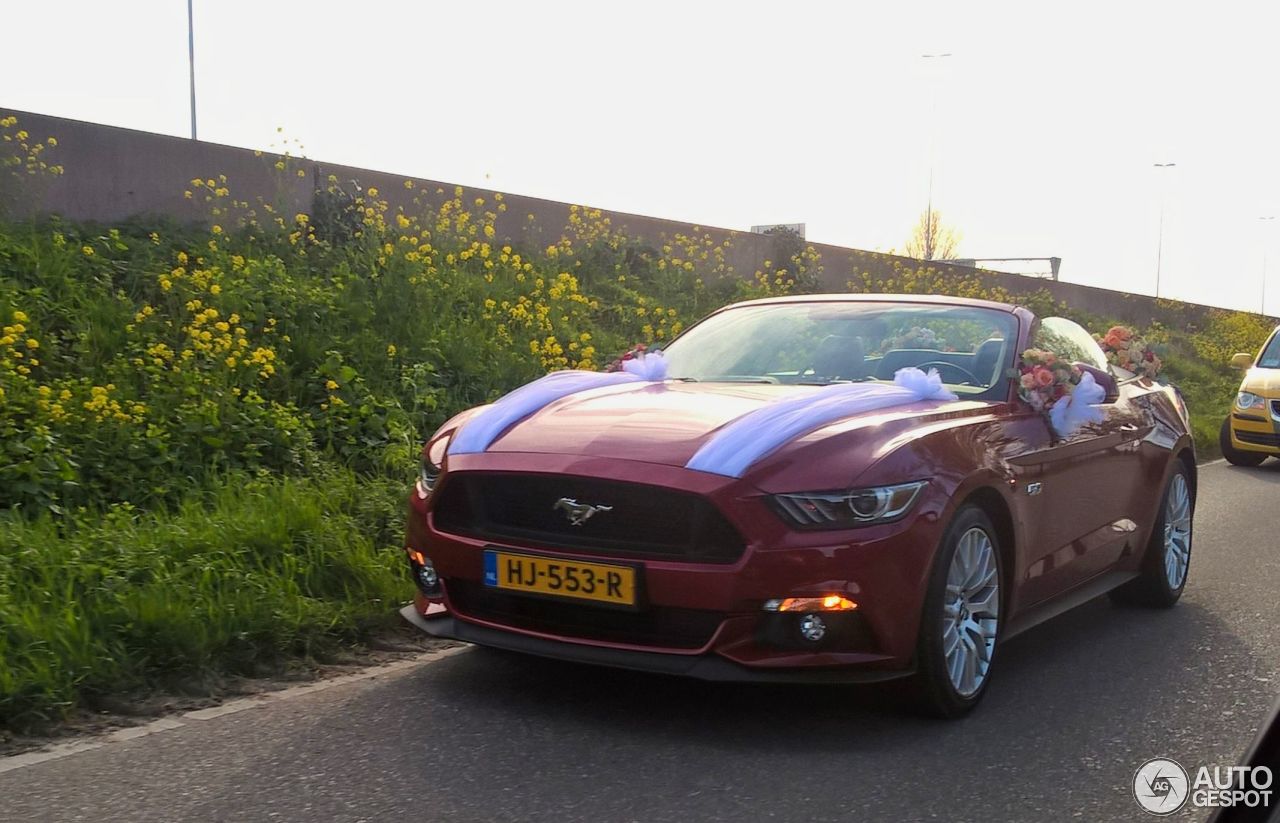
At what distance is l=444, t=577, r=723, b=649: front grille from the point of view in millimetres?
3643

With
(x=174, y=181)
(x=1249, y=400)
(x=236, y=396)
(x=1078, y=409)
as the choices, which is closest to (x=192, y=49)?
(x=174, y=181)

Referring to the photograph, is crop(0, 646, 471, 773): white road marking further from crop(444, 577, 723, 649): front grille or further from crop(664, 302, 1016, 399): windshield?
crop(664, 302, 1016, 399): windshield

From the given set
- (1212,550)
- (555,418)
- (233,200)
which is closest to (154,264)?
(233,200)

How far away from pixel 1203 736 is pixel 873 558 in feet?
4.20

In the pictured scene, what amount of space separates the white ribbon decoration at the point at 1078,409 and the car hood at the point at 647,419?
1.31ft

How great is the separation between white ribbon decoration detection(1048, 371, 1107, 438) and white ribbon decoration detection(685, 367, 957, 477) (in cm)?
49

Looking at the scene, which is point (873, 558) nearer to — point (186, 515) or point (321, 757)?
point (321, 757)

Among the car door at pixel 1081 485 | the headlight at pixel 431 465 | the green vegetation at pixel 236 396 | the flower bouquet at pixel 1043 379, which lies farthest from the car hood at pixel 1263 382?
the headlight at pixel 431 465

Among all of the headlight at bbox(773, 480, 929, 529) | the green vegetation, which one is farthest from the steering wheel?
the green vegetation

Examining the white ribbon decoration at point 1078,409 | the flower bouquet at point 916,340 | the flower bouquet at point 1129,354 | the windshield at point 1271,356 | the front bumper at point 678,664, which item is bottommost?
the front bumper at point 678,664

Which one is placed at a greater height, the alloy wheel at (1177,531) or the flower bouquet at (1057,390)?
the flower bouquet at (1057,390)

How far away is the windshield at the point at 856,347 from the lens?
491 cm

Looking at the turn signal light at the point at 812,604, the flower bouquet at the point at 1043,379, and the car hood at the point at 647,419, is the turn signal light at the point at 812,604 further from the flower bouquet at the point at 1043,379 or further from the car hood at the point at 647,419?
the flower bouquet at the point at 1043,379

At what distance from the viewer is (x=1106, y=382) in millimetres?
5434
